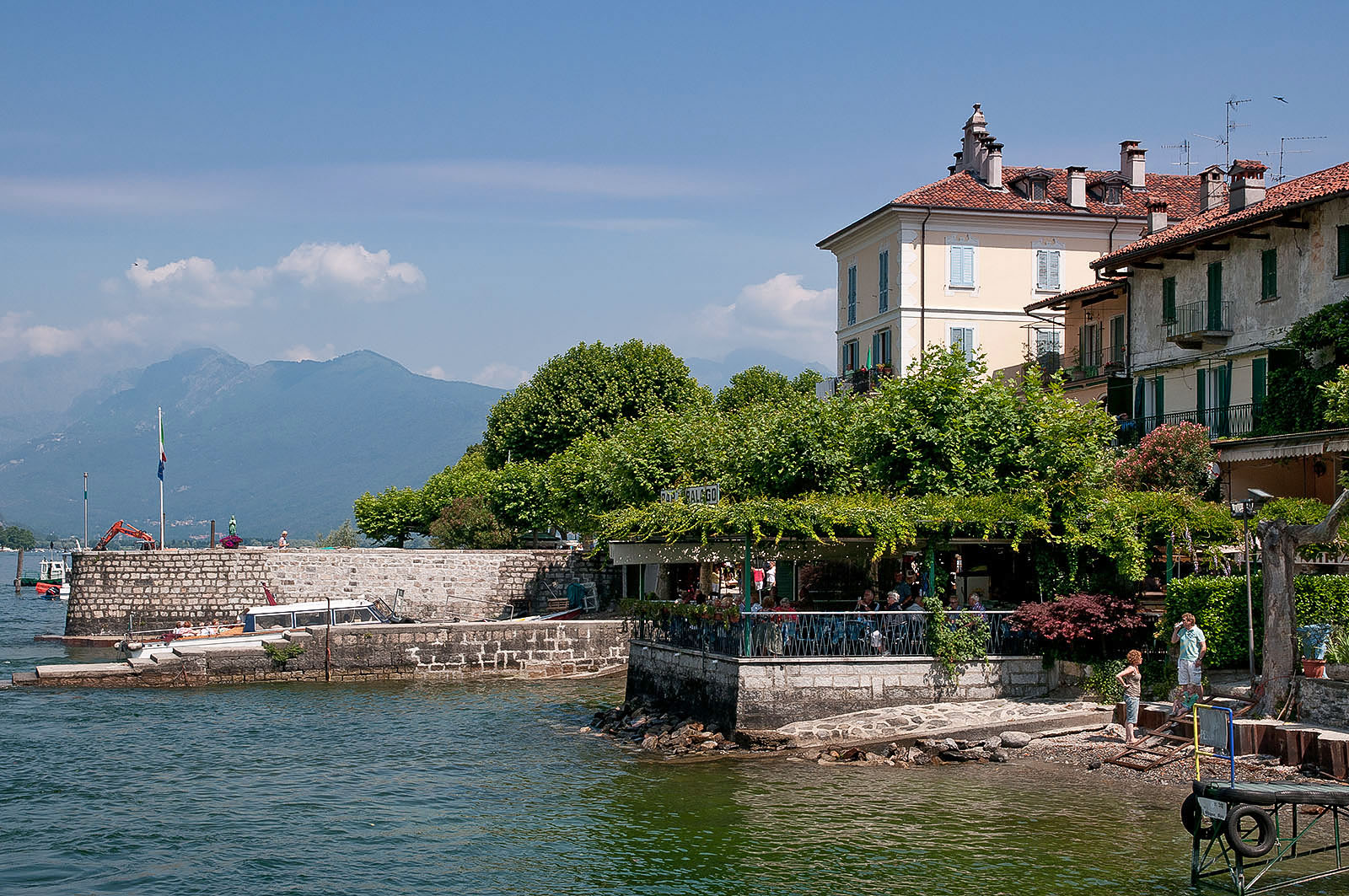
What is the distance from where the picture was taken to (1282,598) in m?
20.9

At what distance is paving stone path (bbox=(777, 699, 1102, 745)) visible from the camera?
23312mm

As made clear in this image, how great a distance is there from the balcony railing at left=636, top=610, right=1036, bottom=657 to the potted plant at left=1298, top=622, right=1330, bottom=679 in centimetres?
521

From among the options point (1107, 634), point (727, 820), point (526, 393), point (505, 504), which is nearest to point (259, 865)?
point (727, 820)

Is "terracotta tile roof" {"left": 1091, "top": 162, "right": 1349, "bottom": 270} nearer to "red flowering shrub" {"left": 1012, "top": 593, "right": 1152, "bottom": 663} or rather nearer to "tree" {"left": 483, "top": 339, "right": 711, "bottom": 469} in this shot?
"red flowering shrub" {"left": 1012, "top": 593, "right": 1152, "bottom": 663}

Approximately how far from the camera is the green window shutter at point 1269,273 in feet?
109

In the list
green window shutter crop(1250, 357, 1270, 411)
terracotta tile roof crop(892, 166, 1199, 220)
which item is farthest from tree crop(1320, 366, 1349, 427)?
terracotta tile roof crop(892, 166, 1199, 220)

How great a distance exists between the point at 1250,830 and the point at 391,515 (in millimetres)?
55915

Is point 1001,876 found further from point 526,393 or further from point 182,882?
point 526,393

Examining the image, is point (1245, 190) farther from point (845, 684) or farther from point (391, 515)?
point (391, 515)

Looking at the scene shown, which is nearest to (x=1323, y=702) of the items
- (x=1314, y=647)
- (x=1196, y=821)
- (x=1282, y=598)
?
(x=1314, y=647)

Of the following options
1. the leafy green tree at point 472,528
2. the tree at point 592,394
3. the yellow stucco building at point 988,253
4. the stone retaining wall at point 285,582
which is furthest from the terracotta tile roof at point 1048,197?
the leafy green tree at point 472,528

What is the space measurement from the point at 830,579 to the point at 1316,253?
1437cm

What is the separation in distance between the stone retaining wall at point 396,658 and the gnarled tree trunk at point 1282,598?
22265 mm

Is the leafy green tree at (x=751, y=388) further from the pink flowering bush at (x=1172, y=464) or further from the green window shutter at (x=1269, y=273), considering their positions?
the pink flowering bush at (x=1172, y=464)
